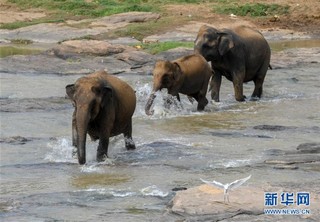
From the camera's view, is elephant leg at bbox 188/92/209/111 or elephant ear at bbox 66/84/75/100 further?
elephant leg at bbox 188/92/209/111

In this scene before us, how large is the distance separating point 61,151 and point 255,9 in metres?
25.9

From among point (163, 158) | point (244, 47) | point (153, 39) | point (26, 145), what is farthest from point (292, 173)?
point (153, 39)

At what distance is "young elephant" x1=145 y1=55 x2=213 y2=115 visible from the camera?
16.1 m

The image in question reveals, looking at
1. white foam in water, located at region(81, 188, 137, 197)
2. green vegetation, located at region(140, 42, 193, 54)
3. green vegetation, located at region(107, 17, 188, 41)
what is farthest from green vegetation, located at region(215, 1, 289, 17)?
white foam in water, located at region(81, 188, 137, 197)

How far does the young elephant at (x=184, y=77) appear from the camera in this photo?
16125 mm

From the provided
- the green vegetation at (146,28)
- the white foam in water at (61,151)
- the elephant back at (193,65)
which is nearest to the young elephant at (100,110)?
the white foam in water at (61,151)

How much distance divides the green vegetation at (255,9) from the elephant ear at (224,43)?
64.0 feet

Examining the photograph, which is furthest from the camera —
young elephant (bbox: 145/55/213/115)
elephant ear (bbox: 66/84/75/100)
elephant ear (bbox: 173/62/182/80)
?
elephant ear (bbox: 173/62/182/80)

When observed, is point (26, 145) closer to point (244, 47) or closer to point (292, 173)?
point (292, 173)

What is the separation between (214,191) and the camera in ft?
30.3

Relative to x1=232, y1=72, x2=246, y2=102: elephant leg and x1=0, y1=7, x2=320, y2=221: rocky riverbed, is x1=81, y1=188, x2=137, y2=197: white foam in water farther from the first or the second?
x1=232, y1=72, x2=246, y2=102: elephant leg

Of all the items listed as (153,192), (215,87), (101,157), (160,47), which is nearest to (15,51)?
(160,47)

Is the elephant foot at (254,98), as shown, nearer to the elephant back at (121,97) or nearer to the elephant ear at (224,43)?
the elephant ear at (224,43)

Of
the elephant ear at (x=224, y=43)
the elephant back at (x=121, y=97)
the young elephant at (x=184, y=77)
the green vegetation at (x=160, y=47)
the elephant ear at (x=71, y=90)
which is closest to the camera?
the elephant ear at (x=71, y=90)
